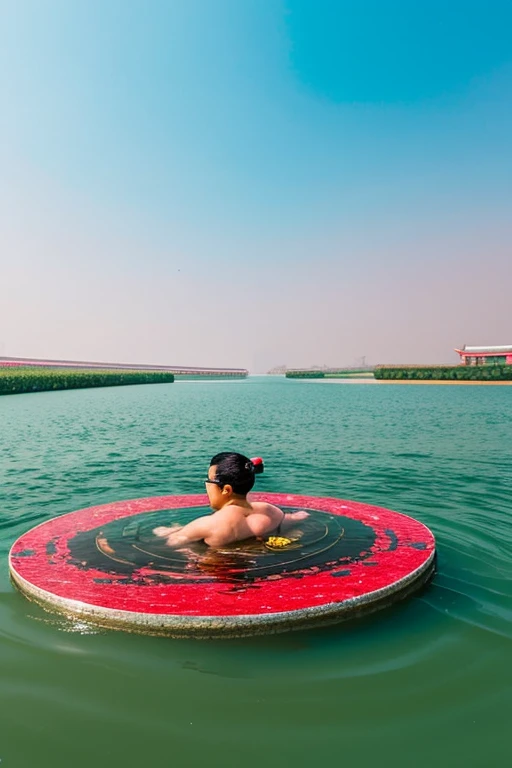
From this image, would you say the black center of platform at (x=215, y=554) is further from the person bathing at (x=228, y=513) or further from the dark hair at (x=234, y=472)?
the dark hair at (x=234, y=472)

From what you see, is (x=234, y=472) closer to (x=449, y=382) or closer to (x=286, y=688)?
(x=286, y=688)

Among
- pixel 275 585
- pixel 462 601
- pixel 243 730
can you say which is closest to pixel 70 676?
pixel 243 730

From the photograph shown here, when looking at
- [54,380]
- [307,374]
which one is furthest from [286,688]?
[307,374]

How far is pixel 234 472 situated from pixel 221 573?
105 cm

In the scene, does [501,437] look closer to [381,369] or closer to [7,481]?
[7,481]

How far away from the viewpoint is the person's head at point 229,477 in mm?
5191

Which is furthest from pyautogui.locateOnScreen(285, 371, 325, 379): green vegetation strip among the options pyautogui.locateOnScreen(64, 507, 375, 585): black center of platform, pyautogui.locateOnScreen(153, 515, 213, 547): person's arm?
pyautogui.locateOnScreen(153, 515, 213, 547): person's arm

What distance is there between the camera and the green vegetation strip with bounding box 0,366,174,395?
46.0 metres

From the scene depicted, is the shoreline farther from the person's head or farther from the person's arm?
the person's arm

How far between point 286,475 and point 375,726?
809 centimetres

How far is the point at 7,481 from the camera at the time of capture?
9.92 metres

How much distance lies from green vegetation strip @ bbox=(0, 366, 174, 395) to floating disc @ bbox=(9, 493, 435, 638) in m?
43.3

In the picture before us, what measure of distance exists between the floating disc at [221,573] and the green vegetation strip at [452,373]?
60.7 metres

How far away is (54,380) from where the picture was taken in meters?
54.1
